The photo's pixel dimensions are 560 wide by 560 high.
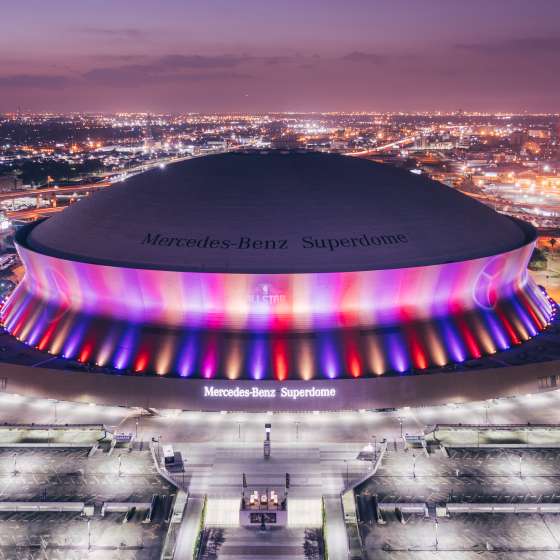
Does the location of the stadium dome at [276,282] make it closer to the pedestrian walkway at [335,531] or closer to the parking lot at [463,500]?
the parking lot at [463,500]

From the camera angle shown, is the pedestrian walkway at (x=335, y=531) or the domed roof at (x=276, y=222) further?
the domed roof at (x=276, y=222)

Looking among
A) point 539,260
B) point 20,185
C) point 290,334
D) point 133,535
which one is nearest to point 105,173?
point 20,185

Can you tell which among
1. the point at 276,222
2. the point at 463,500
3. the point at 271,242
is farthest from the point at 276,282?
the point at 463,500

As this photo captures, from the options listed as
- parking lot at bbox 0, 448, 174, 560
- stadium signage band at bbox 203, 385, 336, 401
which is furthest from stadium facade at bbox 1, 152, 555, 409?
parking lot at bbox 0, 448, 174, 560

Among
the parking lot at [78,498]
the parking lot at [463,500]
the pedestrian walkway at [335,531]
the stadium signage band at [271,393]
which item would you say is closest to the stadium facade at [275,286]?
the stadium signage band at [271,393]

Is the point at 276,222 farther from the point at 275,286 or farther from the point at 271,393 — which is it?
the point at 271,393

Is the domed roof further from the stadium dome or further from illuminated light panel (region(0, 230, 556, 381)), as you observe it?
illuminated light panel (region(0, 230, 556, 381))
